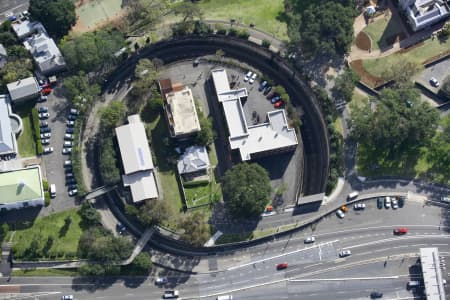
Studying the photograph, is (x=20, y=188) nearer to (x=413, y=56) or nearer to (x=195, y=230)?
(x=195, y=230)

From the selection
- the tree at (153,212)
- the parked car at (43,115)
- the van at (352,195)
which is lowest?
the van at (352,195)

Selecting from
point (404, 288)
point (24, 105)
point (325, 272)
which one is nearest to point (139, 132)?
point (24, 105)

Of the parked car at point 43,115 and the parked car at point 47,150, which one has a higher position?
the parked car at point 43,115

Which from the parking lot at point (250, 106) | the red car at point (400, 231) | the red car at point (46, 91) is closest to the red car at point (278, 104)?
the parking lot at point (250, 106)

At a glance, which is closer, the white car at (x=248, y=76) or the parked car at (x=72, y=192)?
the parked car at (x=72, y=192)

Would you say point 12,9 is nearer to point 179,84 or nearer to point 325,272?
point 179,84

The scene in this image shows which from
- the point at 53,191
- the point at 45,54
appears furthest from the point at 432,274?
the point at 45,54

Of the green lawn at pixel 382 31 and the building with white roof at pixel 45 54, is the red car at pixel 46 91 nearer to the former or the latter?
the building with white roof at pixel 45 54
